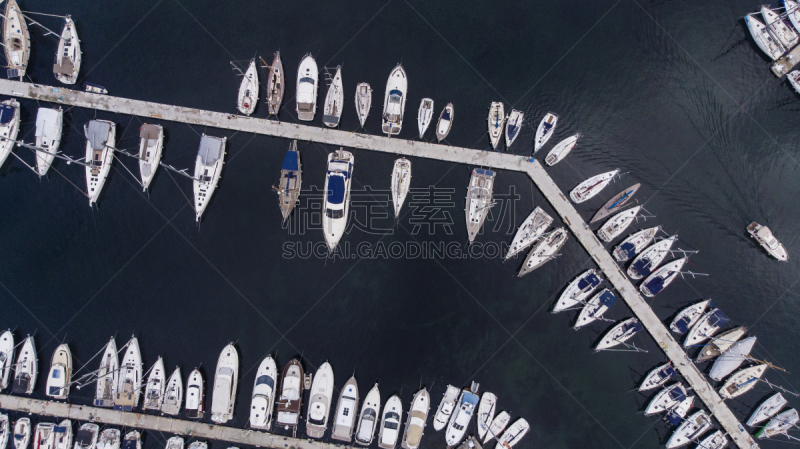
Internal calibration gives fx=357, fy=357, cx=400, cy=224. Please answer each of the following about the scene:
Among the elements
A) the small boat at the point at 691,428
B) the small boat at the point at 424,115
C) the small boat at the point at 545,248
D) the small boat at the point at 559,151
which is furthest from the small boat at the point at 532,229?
the small boat at the point at 691,428

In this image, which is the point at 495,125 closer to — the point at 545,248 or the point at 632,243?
the point at 545,248

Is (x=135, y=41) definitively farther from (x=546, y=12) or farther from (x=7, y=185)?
(x=546, y=12)

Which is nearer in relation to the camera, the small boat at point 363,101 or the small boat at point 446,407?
the small boat at point 446,407

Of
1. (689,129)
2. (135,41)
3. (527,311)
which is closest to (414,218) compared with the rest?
(527,311)

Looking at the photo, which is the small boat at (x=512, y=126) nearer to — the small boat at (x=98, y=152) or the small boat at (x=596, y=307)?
the small boat at (x=596, y=307)

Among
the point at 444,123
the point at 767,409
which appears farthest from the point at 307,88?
the point at 767,409
